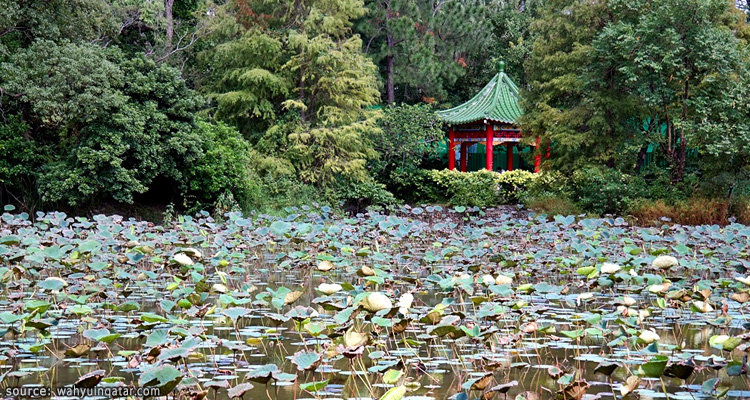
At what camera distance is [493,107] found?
2367 cm

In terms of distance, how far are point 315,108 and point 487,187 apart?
5.24m

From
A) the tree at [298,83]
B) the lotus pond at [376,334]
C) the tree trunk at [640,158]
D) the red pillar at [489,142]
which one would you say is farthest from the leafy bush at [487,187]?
the lotus pond at [376,334]

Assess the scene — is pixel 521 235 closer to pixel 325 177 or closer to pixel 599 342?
pixel 599 342

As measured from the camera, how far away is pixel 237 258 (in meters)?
9.61

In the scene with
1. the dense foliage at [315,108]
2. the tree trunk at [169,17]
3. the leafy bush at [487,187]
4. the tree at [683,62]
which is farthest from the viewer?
the leafy bush at [487,187]

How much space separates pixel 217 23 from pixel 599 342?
1747 centimetres

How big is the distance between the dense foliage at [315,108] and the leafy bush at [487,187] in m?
0.06

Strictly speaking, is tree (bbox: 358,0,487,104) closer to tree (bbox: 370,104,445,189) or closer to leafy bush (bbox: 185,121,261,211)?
tree (bbox: 370,104,445,189)

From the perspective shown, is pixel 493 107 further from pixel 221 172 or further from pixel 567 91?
pixel 221 172

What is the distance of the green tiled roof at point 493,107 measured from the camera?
922 inches

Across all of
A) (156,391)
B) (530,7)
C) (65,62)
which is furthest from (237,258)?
(530,7)

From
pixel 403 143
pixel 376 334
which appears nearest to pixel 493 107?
pixel 403 143

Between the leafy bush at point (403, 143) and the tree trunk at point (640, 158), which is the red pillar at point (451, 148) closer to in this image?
the leafy bush at point (403, 143)

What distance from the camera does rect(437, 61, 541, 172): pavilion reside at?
23.5 metres
